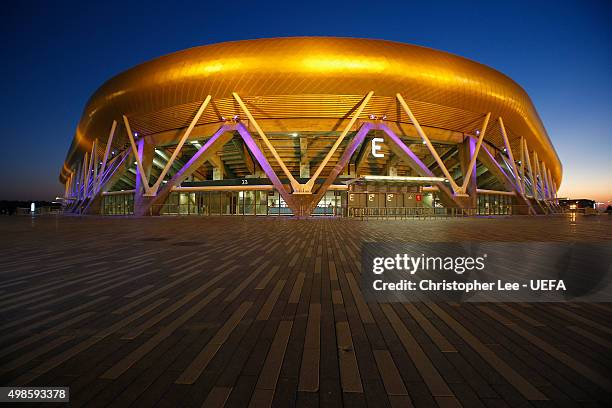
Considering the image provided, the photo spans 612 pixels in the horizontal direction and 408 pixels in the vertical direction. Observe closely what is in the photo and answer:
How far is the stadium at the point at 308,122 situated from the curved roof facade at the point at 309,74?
105 millimetres

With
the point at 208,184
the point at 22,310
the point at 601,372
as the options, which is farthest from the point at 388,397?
the point at 208,184

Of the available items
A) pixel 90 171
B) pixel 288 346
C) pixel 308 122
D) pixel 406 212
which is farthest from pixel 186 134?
pixel 288 346

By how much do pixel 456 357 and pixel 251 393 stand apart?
61.1 inches

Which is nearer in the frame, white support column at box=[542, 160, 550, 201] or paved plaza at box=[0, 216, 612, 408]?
paved plaza at box=[0, 216, 612, 408]

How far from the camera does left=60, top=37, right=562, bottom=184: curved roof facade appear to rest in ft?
90.4

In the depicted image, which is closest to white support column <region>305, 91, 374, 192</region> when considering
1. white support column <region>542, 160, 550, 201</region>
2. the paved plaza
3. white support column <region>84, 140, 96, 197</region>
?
the paved plaza

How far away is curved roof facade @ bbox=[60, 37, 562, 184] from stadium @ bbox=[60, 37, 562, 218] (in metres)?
0.10

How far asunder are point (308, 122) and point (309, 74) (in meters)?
4.54

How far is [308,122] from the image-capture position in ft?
100

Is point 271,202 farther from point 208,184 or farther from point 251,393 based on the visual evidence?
point 251,393

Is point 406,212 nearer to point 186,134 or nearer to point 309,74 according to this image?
point 309,74

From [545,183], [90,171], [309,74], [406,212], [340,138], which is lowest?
[406,212]

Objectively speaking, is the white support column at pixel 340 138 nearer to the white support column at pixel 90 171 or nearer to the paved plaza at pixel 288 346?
the paved plaza at pixel 288 346

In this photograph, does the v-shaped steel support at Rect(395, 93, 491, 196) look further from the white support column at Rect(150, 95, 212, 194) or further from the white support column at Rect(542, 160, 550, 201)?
the white support column at Rect(542, 160, 550, 201)
